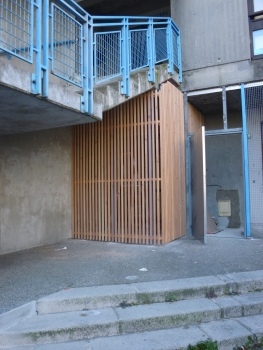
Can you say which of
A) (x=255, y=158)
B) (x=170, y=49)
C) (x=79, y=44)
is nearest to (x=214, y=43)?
(x=170, y=49)

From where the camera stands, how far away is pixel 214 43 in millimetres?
8414

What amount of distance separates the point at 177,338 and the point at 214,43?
739 cm

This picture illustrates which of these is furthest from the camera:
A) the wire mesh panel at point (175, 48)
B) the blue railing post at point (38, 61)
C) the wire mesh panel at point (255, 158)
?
the wire mesh panel at point (255, 158)

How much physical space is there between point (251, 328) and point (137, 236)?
407 centimetres

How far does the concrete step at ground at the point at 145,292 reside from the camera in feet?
13.0

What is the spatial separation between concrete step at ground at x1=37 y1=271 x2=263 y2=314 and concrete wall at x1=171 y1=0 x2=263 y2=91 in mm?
5421

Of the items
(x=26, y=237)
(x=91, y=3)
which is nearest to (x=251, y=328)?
(x=26, y=237)

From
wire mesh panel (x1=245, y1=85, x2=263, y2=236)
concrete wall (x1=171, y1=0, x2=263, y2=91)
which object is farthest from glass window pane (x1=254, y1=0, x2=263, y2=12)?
wire mesh panel (x1=245, y1=85, x2=263, y2=236)

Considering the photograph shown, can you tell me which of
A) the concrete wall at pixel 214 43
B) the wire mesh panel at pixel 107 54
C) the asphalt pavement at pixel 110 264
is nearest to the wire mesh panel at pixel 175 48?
the concrete wall at pixel 214 43

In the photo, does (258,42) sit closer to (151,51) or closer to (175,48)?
(175,48)

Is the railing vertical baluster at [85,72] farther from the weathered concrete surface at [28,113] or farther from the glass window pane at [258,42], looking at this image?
the glass window pane at [258,42]

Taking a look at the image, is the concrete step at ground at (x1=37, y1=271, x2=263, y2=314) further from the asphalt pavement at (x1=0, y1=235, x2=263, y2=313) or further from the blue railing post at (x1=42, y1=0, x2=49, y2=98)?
the blue railing post at (x1=42, y1=0, x2=49, y2=98)

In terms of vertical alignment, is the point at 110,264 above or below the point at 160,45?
below

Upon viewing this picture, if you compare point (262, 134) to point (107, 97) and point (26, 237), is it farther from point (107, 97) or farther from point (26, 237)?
point (26, 237)
